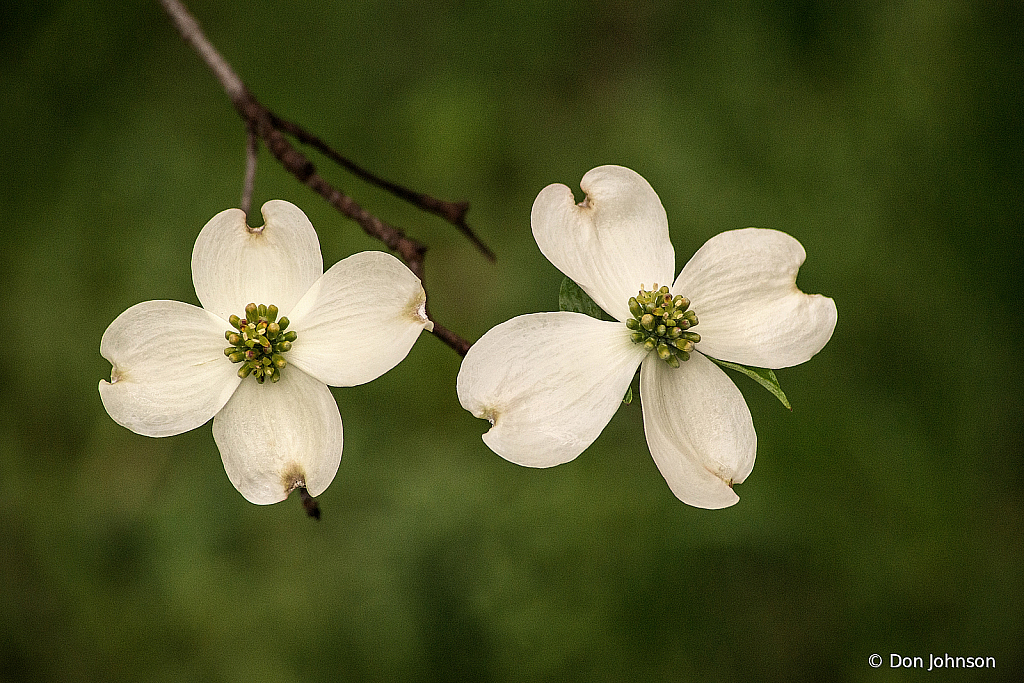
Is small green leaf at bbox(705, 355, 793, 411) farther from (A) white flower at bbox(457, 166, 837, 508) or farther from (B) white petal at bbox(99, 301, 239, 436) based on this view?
(B) white petal at bbox(99, 301, 239, 436)

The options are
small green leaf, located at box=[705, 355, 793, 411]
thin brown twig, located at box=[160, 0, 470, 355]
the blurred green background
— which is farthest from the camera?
the blurred green background

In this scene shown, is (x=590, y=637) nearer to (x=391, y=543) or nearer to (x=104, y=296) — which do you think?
(x=391, y=543)

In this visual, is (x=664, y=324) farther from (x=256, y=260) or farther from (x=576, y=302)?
(x=256, y=260)

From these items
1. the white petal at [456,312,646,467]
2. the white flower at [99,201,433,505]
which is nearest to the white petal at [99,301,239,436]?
the white flower at [99,201,433,505]

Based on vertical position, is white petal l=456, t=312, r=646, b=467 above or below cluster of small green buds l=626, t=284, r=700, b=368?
below

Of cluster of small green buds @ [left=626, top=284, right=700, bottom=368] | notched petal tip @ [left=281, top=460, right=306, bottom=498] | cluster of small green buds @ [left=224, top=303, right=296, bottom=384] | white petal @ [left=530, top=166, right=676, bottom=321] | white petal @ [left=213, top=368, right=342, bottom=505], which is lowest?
notched petal tip @ [left=281, top=460, right=306, bottom=498]

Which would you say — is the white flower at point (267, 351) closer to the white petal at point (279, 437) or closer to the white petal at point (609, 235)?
the white petal at point (279, 437)

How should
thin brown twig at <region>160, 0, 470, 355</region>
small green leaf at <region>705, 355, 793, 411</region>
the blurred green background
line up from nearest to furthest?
small green leaf at <region>705, 355, 793, 411</region> < thin brown twig at <region>160, 0, 470, 355</region> < the blurred green background
